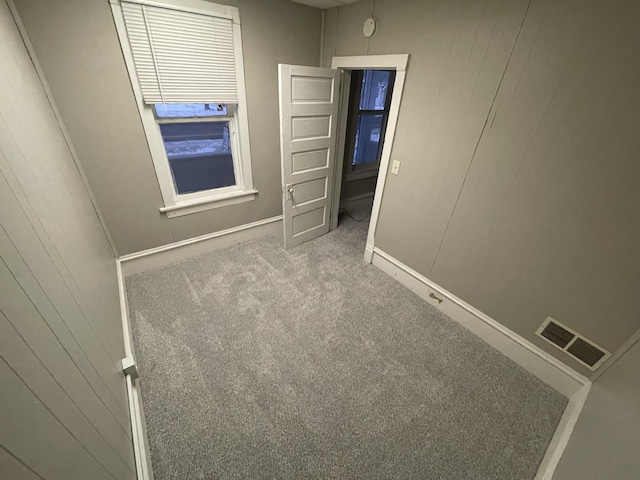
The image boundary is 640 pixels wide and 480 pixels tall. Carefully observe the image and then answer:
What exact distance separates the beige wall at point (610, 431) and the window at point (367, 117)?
3.36m

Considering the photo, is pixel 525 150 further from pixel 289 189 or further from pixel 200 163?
pixel 200 163

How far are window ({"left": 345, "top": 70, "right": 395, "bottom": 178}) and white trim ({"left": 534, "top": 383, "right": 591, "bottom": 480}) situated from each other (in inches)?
132

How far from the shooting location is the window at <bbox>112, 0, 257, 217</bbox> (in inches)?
71.0

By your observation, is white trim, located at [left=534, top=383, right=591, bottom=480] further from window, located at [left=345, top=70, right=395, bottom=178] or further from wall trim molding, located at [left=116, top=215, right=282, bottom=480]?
window, located at [left=345, top=70, right=395, bottom=178]

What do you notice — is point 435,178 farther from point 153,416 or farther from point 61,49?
point 61,49

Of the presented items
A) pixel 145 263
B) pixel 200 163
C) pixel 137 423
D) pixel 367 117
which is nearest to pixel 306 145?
pixel 145 263

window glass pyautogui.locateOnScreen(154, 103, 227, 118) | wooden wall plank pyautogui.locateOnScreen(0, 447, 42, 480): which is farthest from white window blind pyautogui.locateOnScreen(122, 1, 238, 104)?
wooden wall plank pyautogui.locateOnScreen(0, 447, 42, 480)

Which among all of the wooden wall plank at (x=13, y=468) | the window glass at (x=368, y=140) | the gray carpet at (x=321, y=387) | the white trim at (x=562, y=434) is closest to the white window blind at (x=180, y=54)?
the gray carpet at (x=321, y=387)

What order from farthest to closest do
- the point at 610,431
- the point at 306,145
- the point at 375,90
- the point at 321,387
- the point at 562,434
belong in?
the point at 375,90
the point at 306,145
the point at 321,387
the point at 562,434
the point at 610,431

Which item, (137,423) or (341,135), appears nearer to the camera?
(137,423)

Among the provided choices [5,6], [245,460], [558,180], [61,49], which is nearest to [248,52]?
[61,49]

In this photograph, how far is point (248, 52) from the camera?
7.35ft

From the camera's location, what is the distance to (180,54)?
6.45 ft

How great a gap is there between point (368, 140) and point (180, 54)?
3187mm
